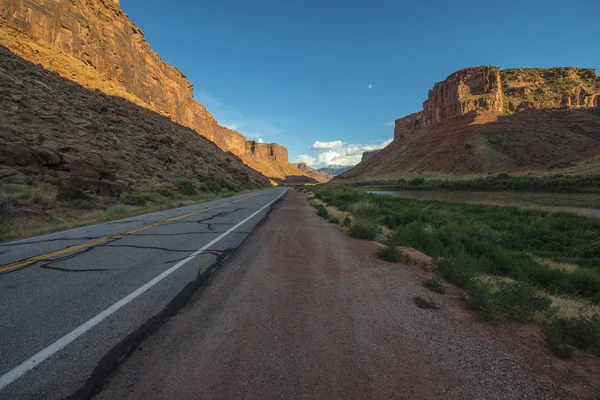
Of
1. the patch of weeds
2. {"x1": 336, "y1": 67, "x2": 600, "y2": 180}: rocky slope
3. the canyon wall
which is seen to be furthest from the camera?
the canyon wall

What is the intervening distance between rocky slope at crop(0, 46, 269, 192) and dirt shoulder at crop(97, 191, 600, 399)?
16.6 meters

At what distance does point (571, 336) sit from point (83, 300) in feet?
18.4

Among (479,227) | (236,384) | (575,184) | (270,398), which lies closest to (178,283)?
(236,384)

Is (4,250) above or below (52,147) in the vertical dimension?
below

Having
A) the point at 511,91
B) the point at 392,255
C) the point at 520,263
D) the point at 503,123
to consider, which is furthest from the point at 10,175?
the point at 511,91

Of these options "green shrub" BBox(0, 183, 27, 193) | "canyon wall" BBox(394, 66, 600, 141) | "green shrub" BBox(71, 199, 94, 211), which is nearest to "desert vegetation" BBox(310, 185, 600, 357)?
"green shrub" BBox(71, 199, 94, 211)

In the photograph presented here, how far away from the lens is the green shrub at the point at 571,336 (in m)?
2.40

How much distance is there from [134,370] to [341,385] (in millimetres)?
1660

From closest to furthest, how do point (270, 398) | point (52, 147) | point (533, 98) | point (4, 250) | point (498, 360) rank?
1. point (270, 398)
2. point (498, 360)
3. point (4, 250)
4. point (52, 147)
5. point (533, 98)

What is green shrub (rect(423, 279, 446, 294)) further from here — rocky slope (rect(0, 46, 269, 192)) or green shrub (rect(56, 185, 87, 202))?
rocky slope (rect(0, 46, 269, 192))

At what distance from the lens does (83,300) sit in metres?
3.16

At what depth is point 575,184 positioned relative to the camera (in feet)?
101

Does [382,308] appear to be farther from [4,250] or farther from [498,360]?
[4,250]

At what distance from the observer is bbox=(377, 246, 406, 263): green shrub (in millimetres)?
5242
